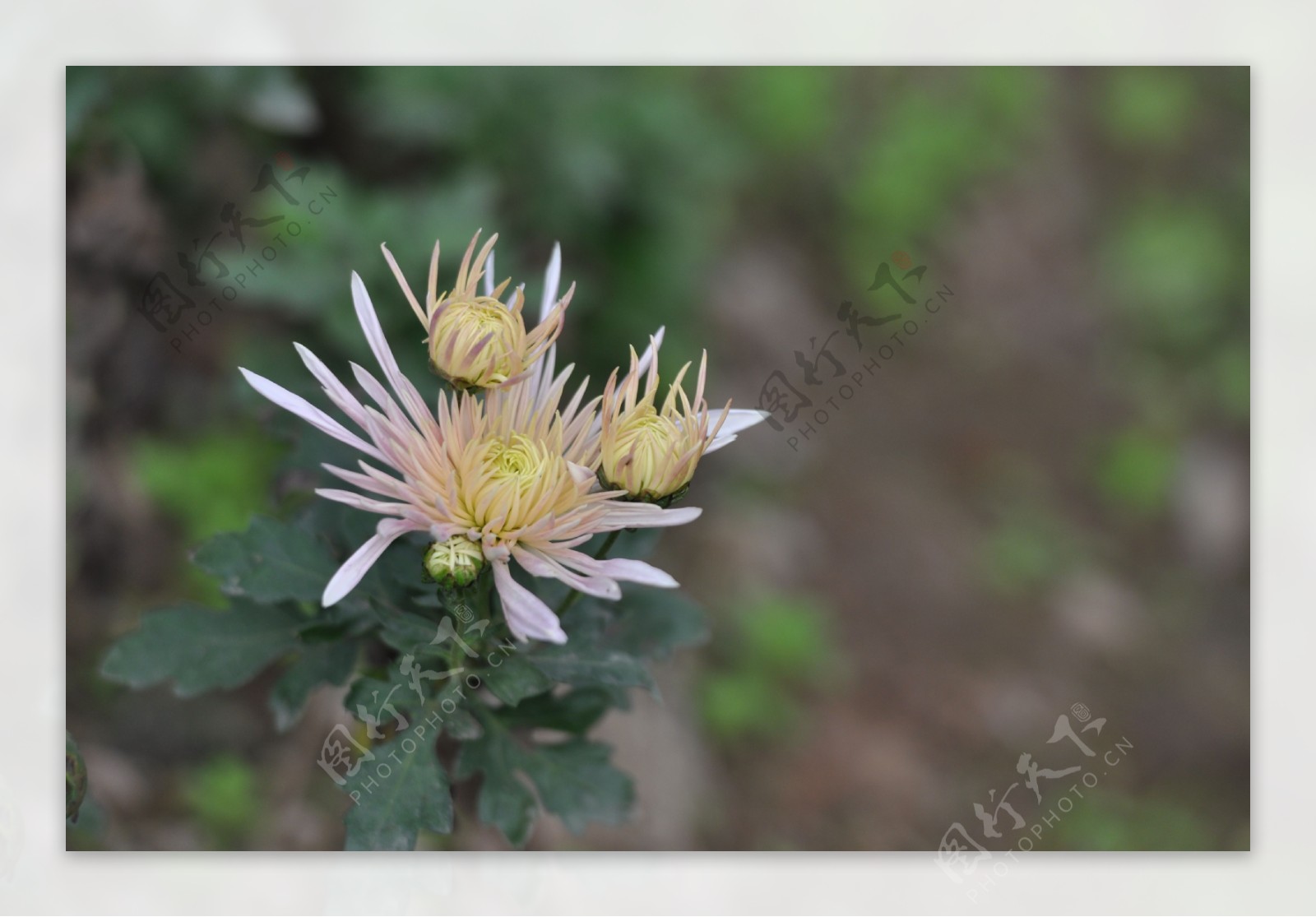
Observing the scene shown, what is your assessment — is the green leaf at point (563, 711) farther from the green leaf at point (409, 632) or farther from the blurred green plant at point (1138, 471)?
the blurred green plant at point (1138, 471)

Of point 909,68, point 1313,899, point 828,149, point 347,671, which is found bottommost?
point 1313,899

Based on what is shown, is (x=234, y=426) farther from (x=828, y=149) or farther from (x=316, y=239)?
(x=828, y=149)

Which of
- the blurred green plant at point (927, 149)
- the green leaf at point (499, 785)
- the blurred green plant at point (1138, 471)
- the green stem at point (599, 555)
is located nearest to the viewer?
the green stem at point (599, 555)

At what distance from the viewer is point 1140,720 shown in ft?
9.43

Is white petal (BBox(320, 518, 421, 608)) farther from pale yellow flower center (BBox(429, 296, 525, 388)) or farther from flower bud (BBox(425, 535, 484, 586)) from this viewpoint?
pale yellow flower center (BBox(429, 296, 525, 388))

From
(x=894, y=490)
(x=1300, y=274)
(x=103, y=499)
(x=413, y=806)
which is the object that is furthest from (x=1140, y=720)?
(x=103, y=499)

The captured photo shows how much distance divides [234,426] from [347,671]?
122cm

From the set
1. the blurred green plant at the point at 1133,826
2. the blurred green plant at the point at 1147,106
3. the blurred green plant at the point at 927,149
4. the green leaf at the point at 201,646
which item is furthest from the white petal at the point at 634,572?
the blurred green plant at the point at 1147,106

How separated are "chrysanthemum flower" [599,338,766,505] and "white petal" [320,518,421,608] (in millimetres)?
205

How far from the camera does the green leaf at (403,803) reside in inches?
45.5

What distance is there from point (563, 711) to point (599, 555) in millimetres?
260
